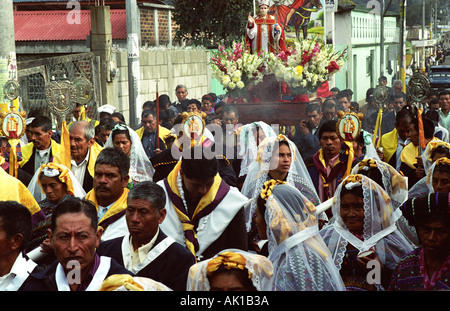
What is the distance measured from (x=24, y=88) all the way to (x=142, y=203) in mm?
9471

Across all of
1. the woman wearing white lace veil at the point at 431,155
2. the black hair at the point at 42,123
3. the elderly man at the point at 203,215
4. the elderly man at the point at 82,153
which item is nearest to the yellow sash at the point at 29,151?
the black hair at the point at 42,123

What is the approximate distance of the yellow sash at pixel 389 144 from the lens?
798 centimetres

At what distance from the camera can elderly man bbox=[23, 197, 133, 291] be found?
3.65 metres

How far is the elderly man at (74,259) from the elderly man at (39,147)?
3.42 m

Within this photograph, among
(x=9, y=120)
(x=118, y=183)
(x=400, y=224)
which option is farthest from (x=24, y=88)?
(x=400, y=224)

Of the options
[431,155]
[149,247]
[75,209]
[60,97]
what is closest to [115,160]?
[149,247]

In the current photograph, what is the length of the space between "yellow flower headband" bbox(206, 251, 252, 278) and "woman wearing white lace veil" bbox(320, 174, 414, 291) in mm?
1074

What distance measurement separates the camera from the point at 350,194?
4.50 meters

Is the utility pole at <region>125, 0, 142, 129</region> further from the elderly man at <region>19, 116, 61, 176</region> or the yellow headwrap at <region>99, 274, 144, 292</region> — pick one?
the yellow headwrap at <region>99, 274, 144, 292</region>

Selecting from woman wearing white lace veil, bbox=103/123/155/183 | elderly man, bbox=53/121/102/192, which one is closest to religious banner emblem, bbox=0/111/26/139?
elderly man, bbox=53/121/102/192

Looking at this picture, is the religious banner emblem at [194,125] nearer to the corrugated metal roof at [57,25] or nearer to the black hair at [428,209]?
the black hair at [428,209]

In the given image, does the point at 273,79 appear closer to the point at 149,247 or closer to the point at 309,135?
the point at 309,135

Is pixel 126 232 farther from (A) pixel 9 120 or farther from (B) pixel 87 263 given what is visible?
(A) pixel 9 120

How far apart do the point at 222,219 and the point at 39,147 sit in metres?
3.01
